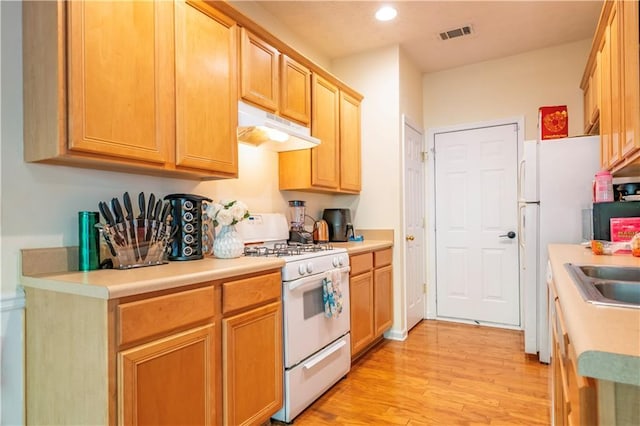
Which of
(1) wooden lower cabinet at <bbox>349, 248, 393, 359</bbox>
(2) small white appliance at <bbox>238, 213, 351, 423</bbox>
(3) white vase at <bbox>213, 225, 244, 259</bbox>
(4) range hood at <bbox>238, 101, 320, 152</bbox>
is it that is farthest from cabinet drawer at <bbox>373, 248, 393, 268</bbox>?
(3) white vase at <bbox>213, 225, 244, 259</bbox>

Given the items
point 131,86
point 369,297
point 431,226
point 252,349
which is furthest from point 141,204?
point 431,226

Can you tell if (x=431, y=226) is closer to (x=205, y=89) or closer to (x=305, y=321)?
(x=305, y=321)

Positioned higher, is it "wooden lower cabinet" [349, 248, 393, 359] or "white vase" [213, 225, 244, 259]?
"white vase" [213, 225, 244, 259]

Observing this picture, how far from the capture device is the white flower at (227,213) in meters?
2.09

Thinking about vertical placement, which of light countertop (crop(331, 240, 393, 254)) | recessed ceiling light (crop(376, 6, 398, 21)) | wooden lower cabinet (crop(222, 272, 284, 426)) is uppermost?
recessed ceiling light (crop(376, 6, 398, 21))

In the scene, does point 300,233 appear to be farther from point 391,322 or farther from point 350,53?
point 350,53

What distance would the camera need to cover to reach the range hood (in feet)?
7.38

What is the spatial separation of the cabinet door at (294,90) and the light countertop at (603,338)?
6.90 ft

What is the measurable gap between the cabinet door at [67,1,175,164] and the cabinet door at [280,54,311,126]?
3.06 feet

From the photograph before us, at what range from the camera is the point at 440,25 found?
3.19 metres

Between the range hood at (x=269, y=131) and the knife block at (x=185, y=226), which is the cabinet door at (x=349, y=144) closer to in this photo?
the range hood at (x=269, y=131)

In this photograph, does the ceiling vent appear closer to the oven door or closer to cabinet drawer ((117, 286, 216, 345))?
the oven door

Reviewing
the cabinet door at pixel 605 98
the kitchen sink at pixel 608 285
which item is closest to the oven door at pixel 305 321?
the kitchen sink at pixel 608 285

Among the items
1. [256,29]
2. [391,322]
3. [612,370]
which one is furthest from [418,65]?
[612,370]
